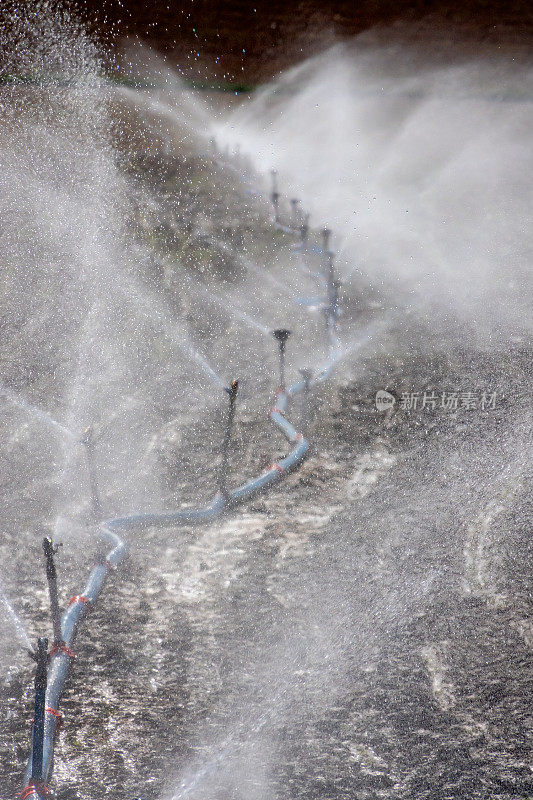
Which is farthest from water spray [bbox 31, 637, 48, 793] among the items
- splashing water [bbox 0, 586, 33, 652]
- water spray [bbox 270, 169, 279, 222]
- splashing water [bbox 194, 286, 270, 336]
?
water spray [bbox 270, 169, 279, 222]

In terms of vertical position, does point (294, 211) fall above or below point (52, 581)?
above

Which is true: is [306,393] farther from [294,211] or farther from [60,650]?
[294,211]

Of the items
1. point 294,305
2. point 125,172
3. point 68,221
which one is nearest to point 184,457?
point 294,305

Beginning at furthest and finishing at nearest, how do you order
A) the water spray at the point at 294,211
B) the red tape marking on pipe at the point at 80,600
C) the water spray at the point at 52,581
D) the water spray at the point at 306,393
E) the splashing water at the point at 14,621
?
the water spray at the point at 294,211 → the water spray at the point at 306,393 → the red tape marking on pipe at the point at 80,600 → the splashing water at the point at 14,621 → the water spray at the point at 52,581

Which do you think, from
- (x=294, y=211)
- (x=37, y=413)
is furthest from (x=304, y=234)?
(x=37, y=413)

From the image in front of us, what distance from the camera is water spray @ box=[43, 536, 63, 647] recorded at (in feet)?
13.5

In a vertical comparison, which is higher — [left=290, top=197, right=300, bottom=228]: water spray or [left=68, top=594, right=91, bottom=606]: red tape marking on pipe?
[left=290, top=197, right=300, bottom=228]: water spray

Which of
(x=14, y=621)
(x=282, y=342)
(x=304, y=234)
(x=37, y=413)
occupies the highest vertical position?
(x=304, y=234)

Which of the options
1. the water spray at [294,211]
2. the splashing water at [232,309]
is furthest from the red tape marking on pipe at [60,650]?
the water spray at [294,211]

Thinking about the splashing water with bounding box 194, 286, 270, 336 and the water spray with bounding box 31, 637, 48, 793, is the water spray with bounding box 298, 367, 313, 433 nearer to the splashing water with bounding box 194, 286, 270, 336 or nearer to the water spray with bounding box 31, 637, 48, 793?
the splashing water with bounding box 194, 286, 270, 336

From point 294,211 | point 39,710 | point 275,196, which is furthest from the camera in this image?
point 275,196

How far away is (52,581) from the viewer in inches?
174

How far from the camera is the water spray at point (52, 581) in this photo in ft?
13.5

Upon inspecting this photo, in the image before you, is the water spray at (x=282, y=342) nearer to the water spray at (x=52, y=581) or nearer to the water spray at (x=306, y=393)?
the water spray at (x=306, y=393)
